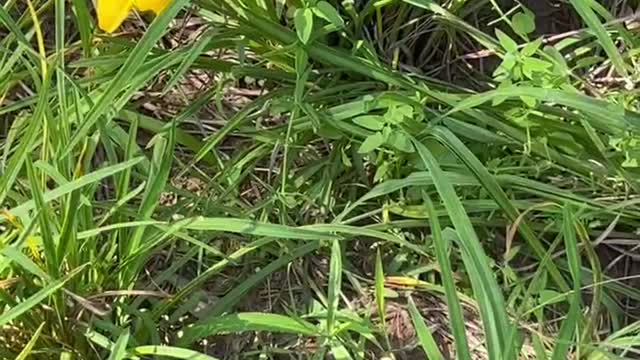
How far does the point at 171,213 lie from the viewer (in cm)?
146

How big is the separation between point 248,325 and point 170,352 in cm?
11

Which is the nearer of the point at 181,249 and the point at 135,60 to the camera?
the point at 135,60

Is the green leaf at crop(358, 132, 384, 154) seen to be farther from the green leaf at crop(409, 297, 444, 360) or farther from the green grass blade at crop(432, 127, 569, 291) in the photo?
the green leaf at crop(409, 297, 444, 360)

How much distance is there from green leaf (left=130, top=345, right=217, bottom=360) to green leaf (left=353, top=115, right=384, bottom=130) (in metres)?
0.37

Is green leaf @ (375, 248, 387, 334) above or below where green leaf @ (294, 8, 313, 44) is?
below

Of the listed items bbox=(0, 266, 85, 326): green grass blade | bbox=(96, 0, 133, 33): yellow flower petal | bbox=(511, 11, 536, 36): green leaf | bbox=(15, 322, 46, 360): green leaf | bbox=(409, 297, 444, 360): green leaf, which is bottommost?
bbox=(409, 297, 444, 360): green leaf

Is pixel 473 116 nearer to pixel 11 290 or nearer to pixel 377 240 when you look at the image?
pixel 377 240

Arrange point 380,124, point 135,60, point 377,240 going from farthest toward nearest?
1. point 377,240
2. point 380,124
3. point 135,60

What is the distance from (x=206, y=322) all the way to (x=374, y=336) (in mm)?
234

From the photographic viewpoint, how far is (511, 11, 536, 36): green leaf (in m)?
1.42

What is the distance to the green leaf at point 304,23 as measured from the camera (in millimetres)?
1348

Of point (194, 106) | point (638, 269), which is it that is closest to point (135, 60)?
point (194, 106)

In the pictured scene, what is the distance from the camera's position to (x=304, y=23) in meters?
1.35

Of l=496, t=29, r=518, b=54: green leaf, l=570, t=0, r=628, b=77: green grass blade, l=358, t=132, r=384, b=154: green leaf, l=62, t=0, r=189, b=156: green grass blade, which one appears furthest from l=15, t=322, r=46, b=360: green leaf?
l=570, t=0, r=628, b=77: green grass blade
